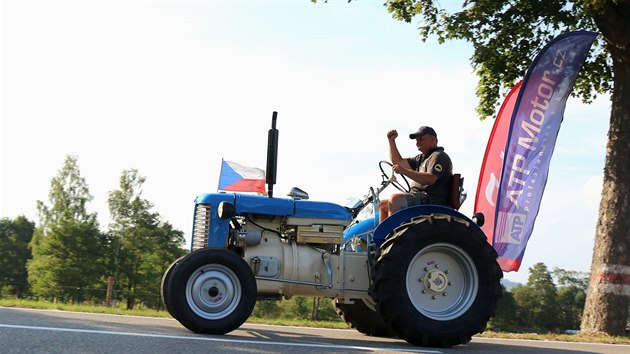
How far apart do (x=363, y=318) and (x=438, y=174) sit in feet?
6.10

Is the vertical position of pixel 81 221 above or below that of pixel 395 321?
above

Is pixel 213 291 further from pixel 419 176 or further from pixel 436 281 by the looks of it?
pixel 419 176

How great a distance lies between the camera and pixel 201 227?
6844 mm

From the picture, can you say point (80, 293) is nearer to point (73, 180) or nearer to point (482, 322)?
point (73, 180)

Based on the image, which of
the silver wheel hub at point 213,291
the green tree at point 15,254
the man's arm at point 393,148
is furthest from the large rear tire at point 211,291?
the green tree at point 15,254

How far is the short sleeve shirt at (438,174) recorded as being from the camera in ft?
22.6

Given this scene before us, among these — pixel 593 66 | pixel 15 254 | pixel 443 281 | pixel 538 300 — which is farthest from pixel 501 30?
pixel 15 254

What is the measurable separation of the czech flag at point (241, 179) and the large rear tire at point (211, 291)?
1.03 m

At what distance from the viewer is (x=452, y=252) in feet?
21.7

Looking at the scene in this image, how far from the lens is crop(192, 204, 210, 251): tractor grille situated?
6.72 metres

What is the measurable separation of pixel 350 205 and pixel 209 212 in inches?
57.5

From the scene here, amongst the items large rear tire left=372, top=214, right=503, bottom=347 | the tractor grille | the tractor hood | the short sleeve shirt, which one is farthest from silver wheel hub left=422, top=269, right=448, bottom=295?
the tractor grille

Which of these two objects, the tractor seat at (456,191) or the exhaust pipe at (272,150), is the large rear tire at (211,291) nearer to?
the exhaust pipe at (272,150)

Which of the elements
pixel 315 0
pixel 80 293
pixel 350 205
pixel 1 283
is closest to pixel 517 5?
pixel 315 0
